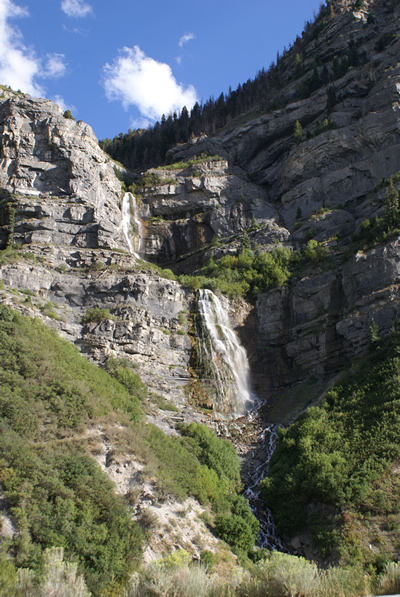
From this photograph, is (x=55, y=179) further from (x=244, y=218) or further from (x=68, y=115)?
(x=244, y=218)

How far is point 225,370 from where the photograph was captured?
33.3m

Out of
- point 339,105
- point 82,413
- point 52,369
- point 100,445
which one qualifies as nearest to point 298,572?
point 100,445

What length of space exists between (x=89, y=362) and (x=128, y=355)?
3270 mm

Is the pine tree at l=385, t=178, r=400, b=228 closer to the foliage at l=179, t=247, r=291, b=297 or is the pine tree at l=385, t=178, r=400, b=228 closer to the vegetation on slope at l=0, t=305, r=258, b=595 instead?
the foliage at l=179, t=247, r=291, b=297

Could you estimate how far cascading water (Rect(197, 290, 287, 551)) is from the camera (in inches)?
1097

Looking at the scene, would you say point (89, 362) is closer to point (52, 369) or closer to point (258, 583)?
point (52, 369)

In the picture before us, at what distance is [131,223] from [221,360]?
21.2 m

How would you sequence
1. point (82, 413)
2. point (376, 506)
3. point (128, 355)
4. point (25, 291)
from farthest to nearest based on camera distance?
point (25, 291)
point (128, 355)
point (82, 413)
point (376, 506)

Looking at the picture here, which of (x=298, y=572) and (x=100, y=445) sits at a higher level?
(x=100, y=445)

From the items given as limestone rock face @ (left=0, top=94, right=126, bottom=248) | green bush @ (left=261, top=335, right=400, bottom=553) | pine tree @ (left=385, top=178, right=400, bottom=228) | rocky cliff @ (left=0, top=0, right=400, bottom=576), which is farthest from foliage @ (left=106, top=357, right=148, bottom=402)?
pine tree @ (left=385, top=178, right=400, bottom=228)

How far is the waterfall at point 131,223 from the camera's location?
47.6 metres

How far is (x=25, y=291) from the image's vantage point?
33188 mm

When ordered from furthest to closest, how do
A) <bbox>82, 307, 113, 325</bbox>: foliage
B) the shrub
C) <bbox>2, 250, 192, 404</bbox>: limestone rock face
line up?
the shrub, <bbox>82, 307, 113, 325</bbox>: foliage, <bbox>2, 250, 192, 404</bbox>: limestone rock face

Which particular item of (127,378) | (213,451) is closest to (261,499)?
(213,451)
